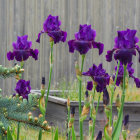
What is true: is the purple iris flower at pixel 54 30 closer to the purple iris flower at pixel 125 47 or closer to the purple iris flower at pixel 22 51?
the purple iris flower at pixel 22 51

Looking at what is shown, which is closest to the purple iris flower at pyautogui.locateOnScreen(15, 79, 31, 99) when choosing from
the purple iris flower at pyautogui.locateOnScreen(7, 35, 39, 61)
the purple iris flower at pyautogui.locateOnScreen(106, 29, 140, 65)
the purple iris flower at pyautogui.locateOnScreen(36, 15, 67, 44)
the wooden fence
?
the purple iris flower at pyautogui.locateOnScreen(7, 35, 39, 61)

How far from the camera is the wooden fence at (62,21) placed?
22.8 feet

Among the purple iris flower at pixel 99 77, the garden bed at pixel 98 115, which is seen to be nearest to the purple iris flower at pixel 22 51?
the purple iris flower at pixel 99 77

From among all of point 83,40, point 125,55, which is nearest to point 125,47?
point 125,55

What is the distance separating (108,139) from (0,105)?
33.7 inches

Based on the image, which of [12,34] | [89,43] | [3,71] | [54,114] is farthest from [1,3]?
[89,43]

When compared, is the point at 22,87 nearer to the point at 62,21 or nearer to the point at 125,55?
the point at 125,55

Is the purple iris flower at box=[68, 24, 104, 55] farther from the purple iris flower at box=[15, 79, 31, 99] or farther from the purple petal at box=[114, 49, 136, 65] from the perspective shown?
the purple iris flower at box=[15, 79, 31, 99]

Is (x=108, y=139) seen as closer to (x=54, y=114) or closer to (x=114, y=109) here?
(x=114, y=109)

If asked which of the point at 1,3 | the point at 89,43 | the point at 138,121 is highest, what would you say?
the point at 1,3

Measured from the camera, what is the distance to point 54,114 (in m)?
5.23

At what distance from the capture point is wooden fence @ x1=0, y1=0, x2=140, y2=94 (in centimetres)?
696

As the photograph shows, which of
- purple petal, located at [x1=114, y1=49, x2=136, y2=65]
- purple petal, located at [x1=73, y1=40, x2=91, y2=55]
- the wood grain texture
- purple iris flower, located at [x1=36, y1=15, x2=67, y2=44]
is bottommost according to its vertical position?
the wood grain texture

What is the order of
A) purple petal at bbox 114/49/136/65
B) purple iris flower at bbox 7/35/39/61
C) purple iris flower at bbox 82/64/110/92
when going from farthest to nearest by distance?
purple iris flower at bbox 7/35/39/61, purple iris flower at bbox 82/64/110/92, purple petal at bbox 114/49/136/65
